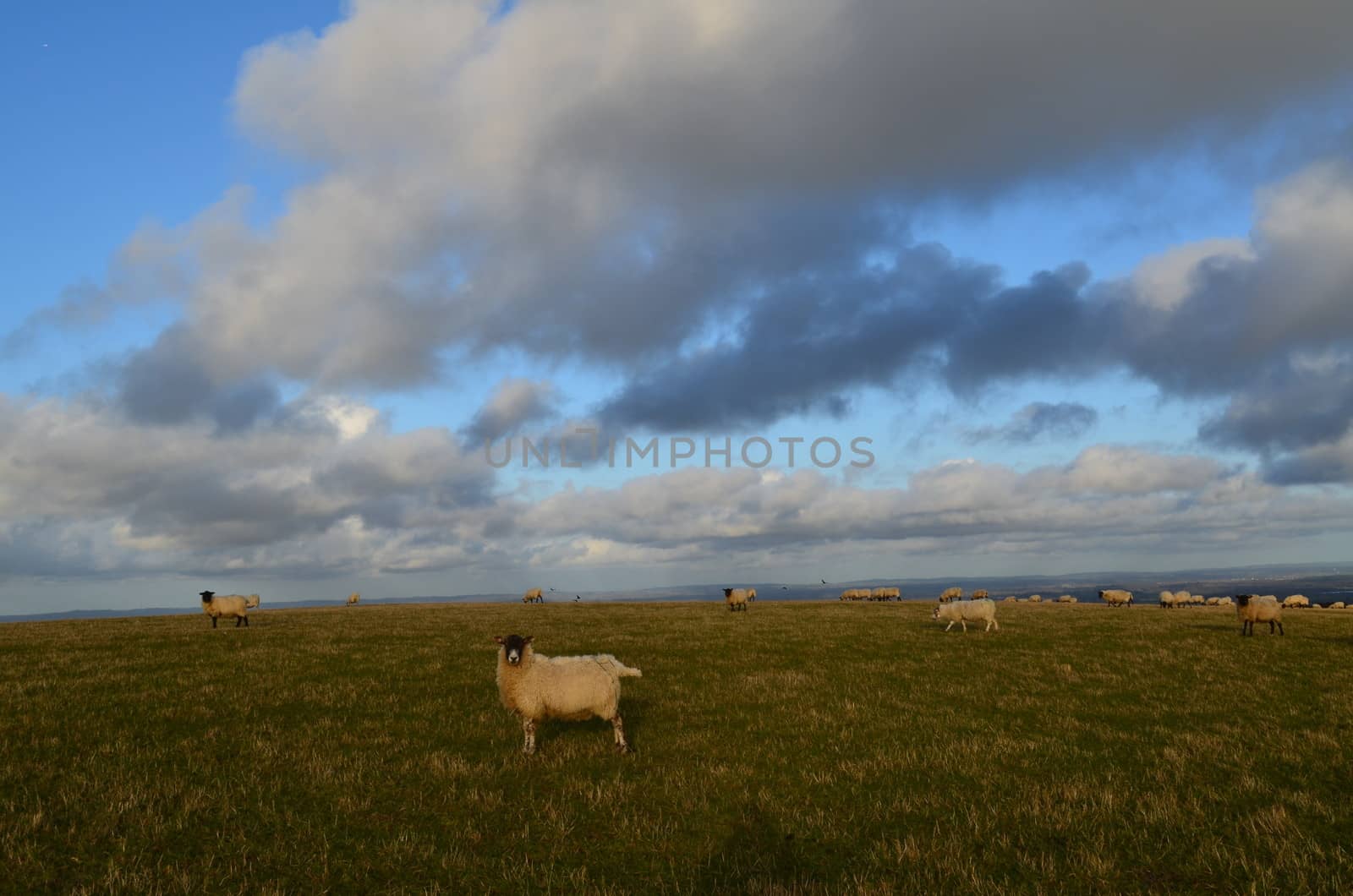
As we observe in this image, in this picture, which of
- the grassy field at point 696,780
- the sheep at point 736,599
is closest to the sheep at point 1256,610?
the grassy field at point 696,780

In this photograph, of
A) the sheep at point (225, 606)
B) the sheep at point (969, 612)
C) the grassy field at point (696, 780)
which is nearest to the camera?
the grassy field at point (696, 780)

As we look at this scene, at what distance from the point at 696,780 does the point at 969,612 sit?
2596cm

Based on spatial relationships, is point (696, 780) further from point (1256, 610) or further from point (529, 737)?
point (1256, 610)

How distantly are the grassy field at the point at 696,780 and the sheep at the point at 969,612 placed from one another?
10.2m

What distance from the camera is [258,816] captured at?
29.8ft

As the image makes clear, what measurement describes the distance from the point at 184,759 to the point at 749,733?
1014cm

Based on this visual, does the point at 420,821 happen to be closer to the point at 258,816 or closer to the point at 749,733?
the point at 258,816

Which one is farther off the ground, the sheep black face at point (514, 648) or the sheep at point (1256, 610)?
the sheep black face at point (514, 648)

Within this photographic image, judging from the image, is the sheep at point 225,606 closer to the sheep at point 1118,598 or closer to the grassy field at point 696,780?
the grassy field at point 696,780

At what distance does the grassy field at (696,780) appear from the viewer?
761 cm

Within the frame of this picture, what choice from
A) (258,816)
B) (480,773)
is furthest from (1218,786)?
(258,816)

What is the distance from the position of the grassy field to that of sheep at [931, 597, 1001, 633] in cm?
1020

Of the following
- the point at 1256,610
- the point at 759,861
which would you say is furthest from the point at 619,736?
the point at 1256,610

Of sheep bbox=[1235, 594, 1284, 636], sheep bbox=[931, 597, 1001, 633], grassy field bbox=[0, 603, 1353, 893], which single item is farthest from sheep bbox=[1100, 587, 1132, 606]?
grassy field bbox=[0, 603, 1353, 893]
